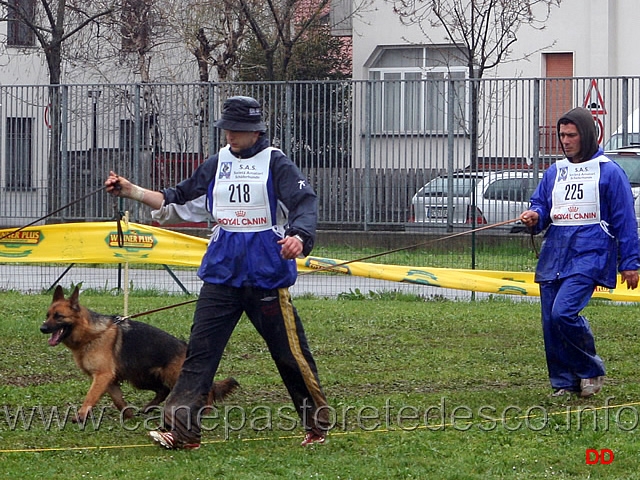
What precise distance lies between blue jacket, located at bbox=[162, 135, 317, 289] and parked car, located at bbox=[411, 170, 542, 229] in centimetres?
1017

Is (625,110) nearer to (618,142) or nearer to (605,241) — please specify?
(618,142)

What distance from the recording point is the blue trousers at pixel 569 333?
24.6 ft

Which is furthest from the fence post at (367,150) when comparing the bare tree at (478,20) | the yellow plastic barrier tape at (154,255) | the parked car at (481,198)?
the bare tree at (478,20)

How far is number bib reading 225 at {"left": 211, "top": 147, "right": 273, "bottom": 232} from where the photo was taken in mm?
6145

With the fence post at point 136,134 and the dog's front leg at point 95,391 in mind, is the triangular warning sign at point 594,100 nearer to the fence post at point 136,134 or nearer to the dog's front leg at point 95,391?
the fence post at point 136,134

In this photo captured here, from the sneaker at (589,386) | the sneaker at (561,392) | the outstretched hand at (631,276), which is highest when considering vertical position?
the outstretched hand at (631,276)

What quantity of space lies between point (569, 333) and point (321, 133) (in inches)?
422

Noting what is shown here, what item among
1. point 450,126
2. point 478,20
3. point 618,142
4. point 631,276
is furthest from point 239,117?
point 478,20

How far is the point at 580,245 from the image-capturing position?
758cm

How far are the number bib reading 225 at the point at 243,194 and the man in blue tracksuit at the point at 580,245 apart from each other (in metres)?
2.26

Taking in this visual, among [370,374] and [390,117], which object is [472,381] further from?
[390,117]

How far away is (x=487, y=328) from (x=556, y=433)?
16.1 feet

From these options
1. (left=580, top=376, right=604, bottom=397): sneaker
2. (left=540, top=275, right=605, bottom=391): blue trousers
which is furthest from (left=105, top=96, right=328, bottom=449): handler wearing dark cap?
(left=580, top=376, right=604, bottom=397): sneaker

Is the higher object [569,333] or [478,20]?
[478,20]
